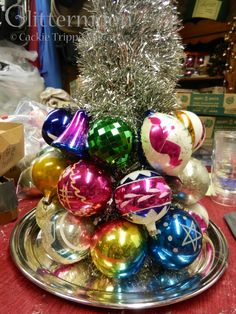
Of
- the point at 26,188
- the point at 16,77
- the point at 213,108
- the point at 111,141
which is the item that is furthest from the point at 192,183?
the point at 16,77

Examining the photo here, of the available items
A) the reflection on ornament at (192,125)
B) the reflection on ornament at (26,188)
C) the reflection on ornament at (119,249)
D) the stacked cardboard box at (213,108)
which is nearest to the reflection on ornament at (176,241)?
the reflection on ornament at (119,249)

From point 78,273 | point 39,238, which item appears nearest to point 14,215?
point 39,238

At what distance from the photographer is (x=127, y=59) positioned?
1.60 ft

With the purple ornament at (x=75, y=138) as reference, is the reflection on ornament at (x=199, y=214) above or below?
below

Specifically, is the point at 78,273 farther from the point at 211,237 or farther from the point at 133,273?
the point at 211,237

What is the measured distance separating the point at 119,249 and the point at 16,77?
119 cm

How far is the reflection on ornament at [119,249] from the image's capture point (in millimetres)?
432

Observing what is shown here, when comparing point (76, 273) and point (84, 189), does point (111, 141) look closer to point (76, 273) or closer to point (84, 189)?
point (84, 189)

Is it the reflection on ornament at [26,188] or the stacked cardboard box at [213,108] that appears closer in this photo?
the reflection on ornament at [26,188]

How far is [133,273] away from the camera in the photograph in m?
0.46

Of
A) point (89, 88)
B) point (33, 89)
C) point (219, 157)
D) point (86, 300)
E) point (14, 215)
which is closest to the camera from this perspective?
point (86, 300)

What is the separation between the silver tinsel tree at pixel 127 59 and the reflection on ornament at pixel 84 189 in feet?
0.30

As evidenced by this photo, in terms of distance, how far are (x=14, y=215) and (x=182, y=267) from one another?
39 cm

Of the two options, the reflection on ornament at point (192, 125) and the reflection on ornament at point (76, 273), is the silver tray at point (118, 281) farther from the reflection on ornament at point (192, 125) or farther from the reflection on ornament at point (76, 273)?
the reflection on ornament at point (192, 125)
